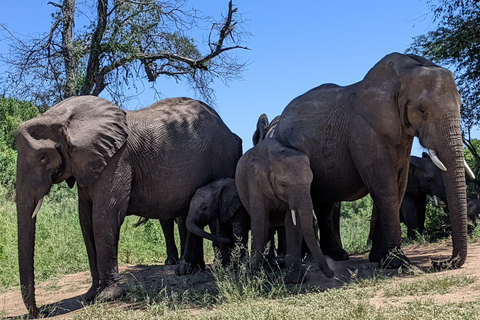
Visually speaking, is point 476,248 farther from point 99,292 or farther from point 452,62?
point 452,62

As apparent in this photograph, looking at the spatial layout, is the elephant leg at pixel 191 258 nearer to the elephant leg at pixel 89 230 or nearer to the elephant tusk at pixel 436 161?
the elephant leg at pixel 89 230

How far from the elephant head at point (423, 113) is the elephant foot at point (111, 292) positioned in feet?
12.3

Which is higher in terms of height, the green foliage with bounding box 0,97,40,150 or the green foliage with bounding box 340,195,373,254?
the green foliage with bounding box 0,97,40,150

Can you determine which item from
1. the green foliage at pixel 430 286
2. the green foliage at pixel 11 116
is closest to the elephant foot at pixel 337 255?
the green foliage at pixel 430 286

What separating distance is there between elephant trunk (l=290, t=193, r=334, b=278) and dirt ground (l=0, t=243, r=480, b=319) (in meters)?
0.20

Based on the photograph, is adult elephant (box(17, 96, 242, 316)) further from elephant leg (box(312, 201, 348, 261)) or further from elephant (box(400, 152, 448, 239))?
elephant (box(400, 152, 448, 239))

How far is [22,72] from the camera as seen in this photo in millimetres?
15047

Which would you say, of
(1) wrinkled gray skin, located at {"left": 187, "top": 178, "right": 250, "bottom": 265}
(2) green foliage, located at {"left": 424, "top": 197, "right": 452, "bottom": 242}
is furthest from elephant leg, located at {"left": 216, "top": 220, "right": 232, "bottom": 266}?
(2) green foliage, located at {"left": 424, "top": 197, "right": 452, "bottom": 242}

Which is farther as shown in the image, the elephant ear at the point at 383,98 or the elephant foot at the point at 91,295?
the elephant foot at the point at 91,295

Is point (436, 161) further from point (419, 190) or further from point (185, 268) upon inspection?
point (419, 190)

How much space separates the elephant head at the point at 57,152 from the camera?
7.14 meters

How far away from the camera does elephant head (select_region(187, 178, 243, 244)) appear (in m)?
8.20

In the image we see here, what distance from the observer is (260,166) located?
7.43 m

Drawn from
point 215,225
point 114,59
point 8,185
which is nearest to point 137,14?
point 114,59
